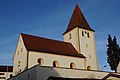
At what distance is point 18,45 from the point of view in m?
33.9

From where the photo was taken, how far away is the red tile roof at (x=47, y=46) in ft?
102

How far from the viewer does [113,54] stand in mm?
47781

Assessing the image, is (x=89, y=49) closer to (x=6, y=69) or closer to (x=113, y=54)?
(x=113, y=54)

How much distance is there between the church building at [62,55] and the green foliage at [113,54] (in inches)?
383

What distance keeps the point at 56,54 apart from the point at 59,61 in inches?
47.9

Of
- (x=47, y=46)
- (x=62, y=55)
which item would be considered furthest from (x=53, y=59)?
(x=47, y=46)

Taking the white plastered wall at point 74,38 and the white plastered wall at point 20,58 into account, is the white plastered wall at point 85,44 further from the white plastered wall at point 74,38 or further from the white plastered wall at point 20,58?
the white plastered wall at point 20,58

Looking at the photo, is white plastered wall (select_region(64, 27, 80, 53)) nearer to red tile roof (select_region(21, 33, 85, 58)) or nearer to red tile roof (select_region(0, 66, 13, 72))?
red tile roof (select_region(21, 33, 85, 58))

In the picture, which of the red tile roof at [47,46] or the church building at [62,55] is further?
the red tile roof at [47,46]

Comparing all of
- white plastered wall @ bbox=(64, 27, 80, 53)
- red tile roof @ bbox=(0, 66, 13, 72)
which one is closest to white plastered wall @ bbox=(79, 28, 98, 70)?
white plastered wall @ bbox=(64, 27, 80, 53)

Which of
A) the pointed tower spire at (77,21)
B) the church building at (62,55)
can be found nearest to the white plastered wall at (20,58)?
the church building at (62,55)

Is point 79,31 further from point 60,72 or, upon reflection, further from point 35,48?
point 60,72

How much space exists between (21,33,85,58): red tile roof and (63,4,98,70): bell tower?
5.55ft

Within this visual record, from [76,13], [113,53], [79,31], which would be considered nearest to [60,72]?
[79,31]
